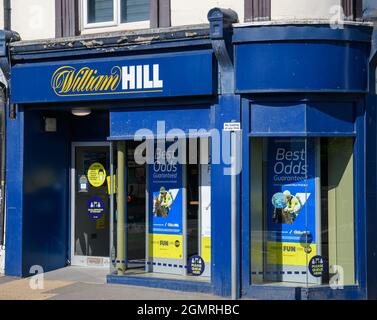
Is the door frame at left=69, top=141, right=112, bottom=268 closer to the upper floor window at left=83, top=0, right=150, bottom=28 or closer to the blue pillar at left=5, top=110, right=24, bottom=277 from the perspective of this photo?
the blue pillar at left=5, top=110, right=24, bottom=277

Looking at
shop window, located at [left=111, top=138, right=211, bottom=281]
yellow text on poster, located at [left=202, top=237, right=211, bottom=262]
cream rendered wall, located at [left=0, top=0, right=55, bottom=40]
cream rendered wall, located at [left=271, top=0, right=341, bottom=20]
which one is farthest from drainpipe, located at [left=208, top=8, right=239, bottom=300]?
cream rendered wall, located at [left=0, top=0, right=55, bottom=40]

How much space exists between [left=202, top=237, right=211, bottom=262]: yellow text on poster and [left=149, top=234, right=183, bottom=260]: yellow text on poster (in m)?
0.37

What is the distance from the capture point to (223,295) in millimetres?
9391

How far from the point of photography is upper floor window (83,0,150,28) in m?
10.5

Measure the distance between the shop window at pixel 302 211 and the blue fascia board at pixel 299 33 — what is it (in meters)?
1.41

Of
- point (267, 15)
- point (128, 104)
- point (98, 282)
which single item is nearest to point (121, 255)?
point (98, 282)

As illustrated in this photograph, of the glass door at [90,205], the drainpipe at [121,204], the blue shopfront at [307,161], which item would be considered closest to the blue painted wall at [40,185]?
the glass door at [90,205]

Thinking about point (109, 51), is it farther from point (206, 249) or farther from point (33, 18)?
point (206, 249)

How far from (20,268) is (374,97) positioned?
614 centimetres

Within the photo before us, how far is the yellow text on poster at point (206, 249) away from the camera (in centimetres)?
1008

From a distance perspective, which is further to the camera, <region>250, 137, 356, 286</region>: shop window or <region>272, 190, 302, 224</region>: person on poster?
<region>272, 190, 302, 224</region>: person on poster

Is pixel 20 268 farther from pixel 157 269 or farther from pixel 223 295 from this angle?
pixel 223 295

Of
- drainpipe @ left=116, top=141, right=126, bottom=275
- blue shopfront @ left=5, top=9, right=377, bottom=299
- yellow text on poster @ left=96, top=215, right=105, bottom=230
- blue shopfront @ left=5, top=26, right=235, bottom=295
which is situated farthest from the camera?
yellow text on poster @ left=96, top=215, right=105, bottom=230

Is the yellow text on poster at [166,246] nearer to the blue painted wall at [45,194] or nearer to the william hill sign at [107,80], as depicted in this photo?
the blue painted wall at [45,194]
